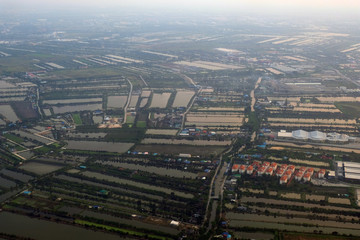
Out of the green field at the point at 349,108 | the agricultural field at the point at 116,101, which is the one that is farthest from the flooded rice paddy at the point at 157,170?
the green field at the point at 349,108

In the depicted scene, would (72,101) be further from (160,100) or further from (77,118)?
(160,100)

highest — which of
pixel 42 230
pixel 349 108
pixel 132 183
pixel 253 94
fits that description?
pixel 253 94

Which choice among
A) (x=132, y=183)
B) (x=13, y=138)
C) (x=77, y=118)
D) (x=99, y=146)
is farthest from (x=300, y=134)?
(x=13, y=138)

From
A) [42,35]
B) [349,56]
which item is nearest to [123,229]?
[349,56]

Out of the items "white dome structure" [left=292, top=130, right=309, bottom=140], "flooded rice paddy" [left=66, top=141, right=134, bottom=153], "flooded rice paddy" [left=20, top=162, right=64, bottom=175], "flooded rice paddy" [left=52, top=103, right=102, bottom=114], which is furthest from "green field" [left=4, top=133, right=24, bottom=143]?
"white dome structure" [left=292, top=130, right=309, bottom=140]

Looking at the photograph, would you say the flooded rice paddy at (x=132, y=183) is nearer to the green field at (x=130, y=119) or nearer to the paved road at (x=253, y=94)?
the green field at (x=130, y=119)

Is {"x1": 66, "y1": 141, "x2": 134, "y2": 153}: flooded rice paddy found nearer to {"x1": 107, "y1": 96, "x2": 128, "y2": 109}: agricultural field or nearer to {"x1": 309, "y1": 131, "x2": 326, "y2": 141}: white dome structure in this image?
{"x1": 107, "y1": 96, "x2": 128, "y2": 109}: agricultural field
